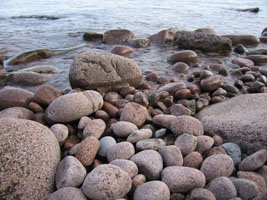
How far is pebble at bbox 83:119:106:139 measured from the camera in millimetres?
2494

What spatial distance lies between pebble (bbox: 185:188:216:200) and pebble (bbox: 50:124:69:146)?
1.35m

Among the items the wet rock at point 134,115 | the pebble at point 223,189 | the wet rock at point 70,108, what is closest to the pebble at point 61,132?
the wet rock at point 70,108

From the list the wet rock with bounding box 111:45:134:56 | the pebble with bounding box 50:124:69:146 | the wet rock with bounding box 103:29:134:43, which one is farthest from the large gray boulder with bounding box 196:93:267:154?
the wet rock with bounding box 103:29:134:43

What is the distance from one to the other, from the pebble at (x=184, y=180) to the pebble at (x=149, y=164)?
0.11 m

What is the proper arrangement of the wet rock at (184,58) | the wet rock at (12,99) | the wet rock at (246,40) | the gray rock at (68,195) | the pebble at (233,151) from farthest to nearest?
the wet rock at (246,40) < the wet rock at (184,58) < the wet rock at (12,99) < the pebble at (233,151) < the gray rock at (68,195)

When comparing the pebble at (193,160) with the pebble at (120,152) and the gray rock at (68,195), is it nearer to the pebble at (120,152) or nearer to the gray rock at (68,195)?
the pebble at (120,152)

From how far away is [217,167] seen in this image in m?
1.97

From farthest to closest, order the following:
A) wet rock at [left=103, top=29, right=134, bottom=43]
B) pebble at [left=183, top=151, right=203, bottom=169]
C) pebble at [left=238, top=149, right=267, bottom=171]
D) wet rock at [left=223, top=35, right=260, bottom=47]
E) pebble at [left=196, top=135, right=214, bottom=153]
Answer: wet rock at [left=103, top=29, right=134, bottom=43] → wet rock at [left=223, top=35, right=260, bottom=47] → pebble at [left=196, top=135, right=214, bottom=153] → pebble at [left=183, top=151, right=203, bottom=169] → pebble at [left=238, top=149, right=267, bottom=171]

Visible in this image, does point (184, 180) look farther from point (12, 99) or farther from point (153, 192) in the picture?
point (12, 99)

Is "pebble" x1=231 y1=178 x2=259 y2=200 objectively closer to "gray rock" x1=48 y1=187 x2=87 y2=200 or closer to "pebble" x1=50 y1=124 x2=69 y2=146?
"gray rock" x1=48 y1=187 x2=87 y2=200

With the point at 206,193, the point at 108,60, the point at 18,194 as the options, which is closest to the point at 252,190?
the point at 206,193

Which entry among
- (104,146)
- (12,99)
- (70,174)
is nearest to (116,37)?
(12,99)

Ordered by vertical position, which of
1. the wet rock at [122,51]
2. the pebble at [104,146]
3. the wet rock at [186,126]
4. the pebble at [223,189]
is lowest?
the pebble at [104,146]

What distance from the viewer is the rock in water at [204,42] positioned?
598 centimetres
